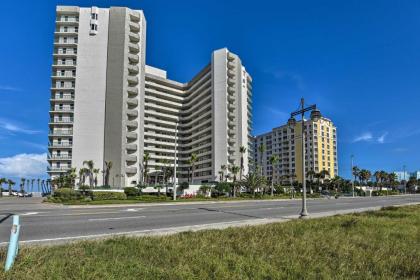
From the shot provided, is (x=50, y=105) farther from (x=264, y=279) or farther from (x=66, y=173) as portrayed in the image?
(x=264, y=279)

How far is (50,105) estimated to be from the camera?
7925 centimetres

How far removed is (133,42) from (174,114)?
28.8 metres

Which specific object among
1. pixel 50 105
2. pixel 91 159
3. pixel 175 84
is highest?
pixel 175 84

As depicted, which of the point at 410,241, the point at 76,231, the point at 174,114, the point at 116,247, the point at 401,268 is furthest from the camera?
the point at 174,114

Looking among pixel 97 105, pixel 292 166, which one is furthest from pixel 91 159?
pixel 292 166

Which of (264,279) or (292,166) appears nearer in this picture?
(264,279)

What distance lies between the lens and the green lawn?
18.2 feet

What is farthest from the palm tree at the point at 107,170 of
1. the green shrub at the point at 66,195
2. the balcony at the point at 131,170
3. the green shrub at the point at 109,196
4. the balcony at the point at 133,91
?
the green shrub at the point at 66,195

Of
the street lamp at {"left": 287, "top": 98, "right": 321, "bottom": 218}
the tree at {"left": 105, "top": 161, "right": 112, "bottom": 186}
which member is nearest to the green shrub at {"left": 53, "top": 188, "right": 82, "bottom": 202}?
the street lamp at {"left": 287, "top": 98, "right": 321, "bottom": 218}

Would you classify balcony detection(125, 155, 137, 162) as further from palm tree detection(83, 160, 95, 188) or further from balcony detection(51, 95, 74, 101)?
balcony detection(51, 95, 74, 101)

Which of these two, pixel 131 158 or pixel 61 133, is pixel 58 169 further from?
pixel 131 158

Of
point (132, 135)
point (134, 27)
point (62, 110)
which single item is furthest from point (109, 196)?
point (134, 27)

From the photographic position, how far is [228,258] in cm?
655

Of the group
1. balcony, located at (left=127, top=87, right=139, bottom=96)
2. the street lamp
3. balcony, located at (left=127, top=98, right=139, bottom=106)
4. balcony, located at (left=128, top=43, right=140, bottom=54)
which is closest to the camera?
the street lamp
